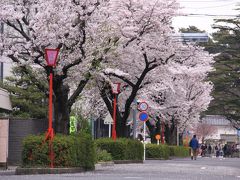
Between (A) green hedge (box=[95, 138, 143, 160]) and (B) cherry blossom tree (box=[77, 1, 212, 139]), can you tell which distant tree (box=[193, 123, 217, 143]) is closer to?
(B) cherry blossom tree (box=[77, 1, 212, 139])

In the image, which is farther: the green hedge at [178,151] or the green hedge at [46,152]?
the green hedge at [178,151]

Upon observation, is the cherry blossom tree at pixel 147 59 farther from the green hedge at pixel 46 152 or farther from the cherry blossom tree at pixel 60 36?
the green hedge at pixel 46 152

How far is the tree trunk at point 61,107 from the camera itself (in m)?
22.9

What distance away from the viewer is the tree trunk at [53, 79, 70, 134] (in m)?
22.9

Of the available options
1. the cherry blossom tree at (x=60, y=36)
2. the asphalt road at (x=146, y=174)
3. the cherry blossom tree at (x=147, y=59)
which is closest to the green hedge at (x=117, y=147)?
the cherry blossom tree at (x=147, y=59)

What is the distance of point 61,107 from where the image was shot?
77.2 ft

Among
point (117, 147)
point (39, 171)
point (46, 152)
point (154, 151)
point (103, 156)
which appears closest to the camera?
point (39, 171)

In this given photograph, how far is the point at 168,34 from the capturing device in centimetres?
3111

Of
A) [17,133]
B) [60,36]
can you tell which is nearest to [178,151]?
[17,133]

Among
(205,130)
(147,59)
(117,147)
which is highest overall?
(205,130)

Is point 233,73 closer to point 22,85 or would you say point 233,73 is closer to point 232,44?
point 232,44

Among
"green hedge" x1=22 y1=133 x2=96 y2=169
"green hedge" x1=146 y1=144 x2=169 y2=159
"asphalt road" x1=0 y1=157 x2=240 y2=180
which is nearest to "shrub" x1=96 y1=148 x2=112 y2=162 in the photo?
"asphalt road" x1=0 y1=157 x2=240 y2=180

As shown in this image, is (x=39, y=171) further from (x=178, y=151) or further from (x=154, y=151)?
(x=178, y=151)

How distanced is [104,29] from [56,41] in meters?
3.12
